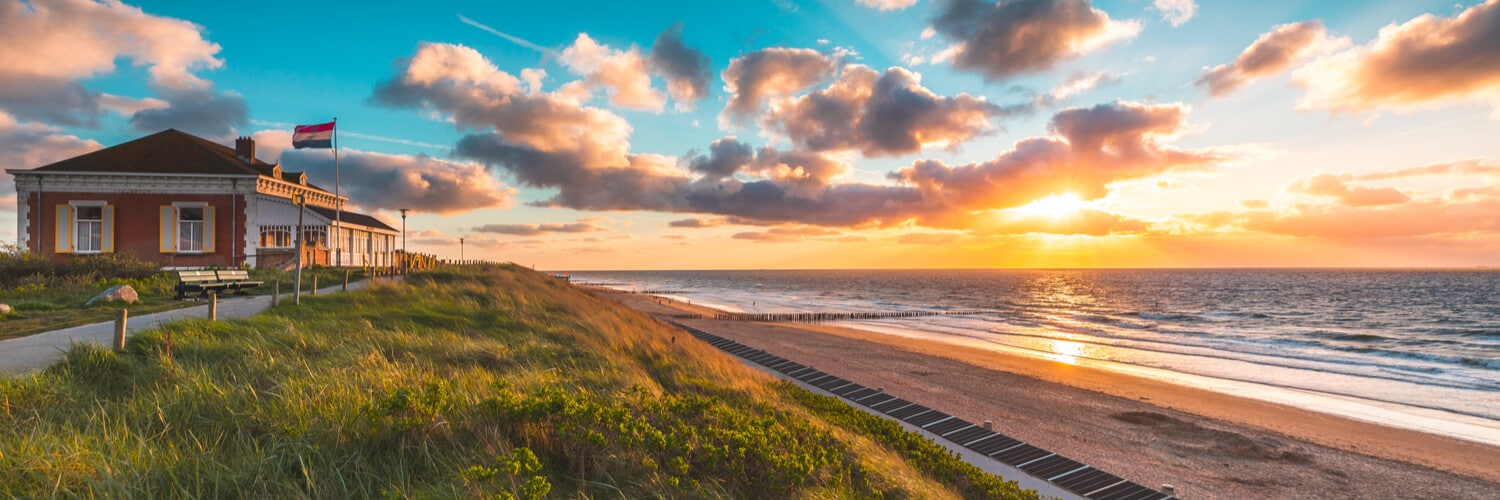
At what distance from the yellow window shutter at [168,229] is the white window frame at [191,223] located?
4.3 inches

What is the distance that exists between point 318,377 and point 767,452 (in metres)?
4.86

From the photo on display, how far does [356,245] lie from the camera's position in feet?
128

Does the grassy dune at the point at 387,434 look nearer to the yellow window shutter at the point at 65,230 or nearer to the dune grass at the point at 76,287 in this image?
the dune grass at the point at 76,287

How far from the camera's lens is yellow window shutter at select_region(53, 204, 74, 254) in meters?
29.6

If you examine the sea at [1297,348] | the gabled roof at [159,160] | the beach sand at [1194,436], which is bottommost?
the sea at [1297,348]

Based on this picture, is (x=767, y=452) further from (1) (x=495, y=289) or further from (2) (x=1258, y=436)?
(1) (x=495, y=289)

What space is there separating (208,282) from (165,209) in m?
16.0

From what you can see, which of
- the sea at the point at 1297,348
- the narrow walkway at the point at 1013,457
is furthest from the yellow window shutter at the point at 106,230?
the sea at the point at 1297,348

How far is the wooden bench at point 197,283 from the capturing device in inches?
730

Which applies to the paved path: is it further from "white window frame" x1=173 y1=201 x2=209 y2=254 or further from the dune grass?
"white window frame" x1=173 y1=201 x2=209 y2=254

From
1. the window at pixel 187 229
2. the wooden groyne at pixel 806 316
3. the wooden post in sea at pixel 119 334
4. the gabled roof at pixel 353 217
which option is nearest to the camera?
the wooden post in sea at pixel 119 334

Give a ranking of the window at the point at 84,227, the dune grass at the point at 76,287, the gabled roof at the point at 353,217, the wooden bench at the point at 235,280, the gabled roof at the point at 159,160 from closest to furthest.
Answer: the dune grass at the point at 76,287
the wooden bench at the point at 235,280
the window at the point at 84,227
the gabled roof at the point at 159,160
the gabled roof at the point at 353,217

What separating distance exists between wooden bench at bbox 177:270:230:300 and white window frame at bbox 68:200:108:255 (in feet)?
54.3

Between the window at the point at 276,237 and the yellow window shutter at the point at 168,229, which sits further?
the window at the point at 276,237
